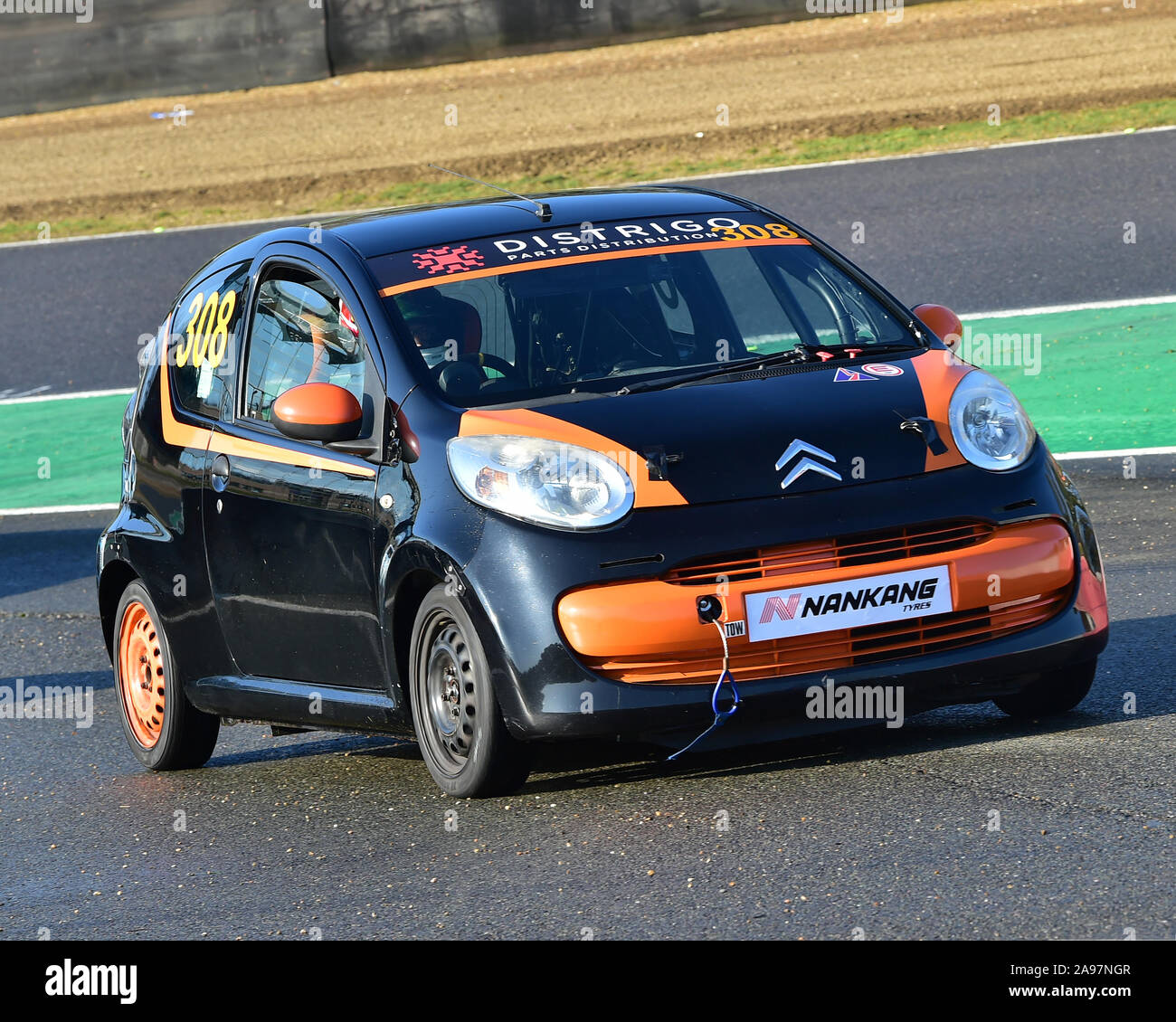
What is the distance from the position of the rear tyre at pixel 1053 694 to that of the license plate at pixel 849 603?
2.28 ft

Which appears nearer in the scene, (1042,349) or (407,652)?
(407,652)

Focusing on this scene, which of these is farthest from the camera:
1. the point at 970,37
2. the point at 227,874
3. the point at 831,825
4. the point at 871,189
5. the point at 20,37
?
the point at 20,37

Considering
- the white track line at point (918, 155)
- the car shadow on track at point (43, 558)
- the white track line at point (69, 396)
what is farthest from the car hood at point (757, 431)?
the white track line at point (918, 155)

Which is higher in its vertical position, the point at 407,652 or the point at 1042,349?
the point at 407,652

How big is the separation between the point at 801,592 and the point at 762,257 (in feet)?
5.57

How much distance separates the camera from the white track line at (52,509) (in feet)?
43.6

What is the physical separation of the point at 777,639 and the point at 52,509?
29.1 feet

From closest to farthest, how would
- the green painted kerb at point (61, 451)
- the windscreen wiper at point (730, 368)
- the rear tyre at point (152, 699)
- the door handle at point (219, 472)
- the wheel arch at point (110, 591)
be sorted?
the windscreen wiper at point (730, 368), the door handle at point (219, 472), the rear tyre at point (152, 699), the wheel arch at point (110, 591), the green painted kerb at point (61, 451)

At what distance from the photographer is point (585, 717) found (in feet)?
18.1

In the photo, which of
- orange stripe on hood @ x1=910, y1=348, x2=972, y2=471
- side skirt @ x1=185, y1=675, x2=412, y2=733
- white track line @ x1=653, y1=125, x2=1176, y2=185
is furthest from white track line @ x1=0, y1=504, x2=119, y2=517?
white track line @ x1=653, y1=125, x2=1176, y2=185

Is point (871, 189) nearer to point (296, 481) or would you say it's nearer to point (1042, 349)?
point (1042, 349)

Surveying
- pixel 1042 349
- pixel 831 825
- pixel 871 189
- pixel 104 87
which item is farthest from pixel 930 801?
pixel 104 87

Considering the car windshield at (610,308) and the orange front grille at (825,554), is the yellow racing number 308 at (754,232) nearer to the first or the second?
the car windshield at (610,308)
